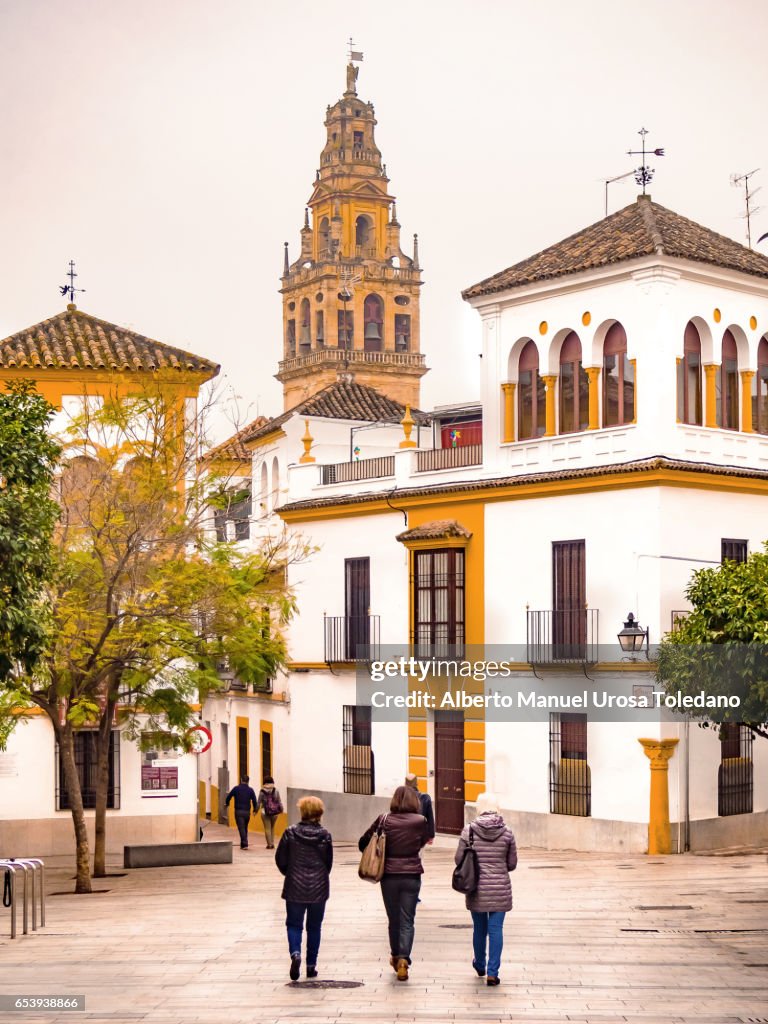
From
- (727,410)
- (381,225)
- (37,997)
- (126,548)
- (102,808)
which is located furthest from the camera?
(381,225)

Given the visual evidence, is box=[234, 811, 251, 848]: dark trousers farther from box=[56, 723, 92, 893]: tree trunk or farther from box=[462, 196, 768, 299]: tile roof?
box=[462, 196, 768, 299]: tile roof

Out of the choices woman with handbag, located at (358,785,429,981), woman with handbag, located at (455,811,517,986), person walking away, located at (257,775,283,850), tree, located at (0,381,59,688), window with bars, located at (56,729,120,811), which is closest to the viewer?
woman with handbag, located at (455,811,517,986)

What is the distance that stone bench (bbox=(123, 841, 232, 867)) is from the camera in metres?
26.0

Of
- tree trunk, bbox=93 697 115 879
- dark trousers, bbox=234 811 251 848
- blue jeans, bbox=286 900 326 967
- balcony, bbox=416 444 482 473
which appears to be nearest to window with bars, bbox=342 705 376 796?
dark trousers, bbox=234 811 251 848

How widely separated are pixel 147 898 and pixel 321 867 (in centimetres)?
837

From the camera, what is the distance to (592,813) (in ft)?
89.0

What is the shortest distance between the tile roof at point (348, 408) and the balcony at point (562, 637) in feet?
35.7

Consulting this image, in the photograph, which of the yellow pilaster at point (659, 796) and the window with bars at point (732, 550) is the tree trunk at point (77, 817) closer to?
the yellow pilaster at point (659, 796)

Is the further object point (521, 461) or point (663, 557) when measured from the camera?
point (521, 461)

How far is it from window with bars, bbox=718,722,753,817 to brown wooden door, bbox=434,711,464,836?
17.3 ft

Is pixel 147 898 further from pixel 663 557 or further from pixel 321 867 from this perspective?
pixel 663 557

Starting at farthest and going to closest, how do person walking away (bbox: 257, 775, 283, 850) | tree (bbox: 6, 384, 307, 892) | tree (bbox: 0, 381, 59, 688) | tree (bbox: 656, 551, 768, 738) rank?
person walking away (bbox: 257, 775, 283, 850) → tree (bbox: 6, 384, 307, 892) → tree (bbox: 656, 551, 768, 738) → tree (bbox: 0, 381, 59, 688)

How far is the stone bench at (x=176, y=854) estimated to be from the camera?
2597 centimetres

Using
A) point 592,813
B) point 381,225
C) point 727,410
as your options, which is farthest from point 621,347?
point 381,225
